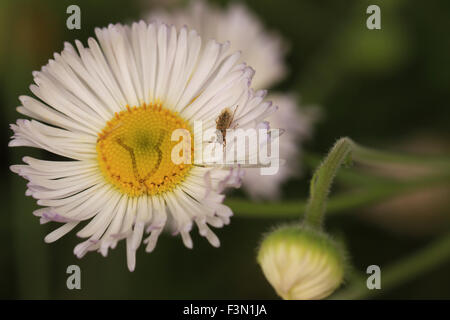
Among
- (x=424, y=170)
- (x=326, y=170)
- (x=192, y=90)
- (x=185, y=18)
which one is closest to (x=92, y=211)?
(x=192, y=90)

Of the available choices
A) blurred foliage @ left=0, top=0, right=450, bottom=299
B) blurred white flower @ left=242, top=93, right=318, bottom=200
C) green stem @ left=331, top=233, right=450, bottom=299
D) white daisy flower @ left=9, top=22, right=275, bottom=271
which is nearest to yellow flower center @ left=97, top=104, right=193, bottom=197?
white daisy flower @ left=9, top=22, right=275, bottom=271

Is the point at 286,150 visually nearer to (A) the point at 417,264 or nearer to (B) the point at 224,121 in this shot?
(A) the point at 417,264

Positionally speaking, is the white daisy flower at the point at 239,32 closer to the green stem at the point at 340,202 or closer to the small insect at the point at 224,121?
the green stem at the point at 340,202

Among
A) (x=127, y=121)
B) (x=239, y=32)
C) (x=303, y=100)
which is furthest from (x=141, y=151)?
(x=303, y=100)

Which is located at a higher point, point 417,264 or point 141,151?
point 141,151
